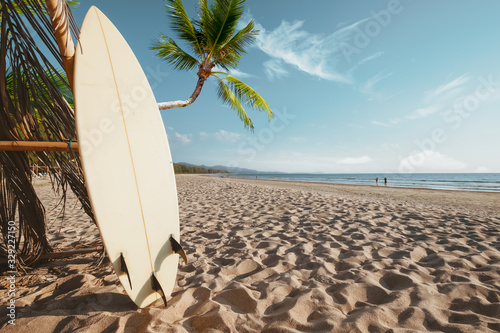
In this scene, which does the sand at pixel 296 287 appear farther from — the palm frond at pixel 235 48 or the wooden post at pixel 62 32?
the palm frond at pixel 235 48

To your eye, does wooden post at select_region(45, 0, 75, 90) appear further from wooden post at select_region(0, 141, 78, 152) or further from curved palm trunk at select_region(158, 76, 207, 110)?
curved palm trunk at select_region(158, 76, 207, 110)

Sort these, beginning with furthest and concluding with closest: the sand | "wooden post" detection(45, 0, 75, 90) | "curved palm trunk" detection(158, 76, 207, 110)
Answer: "curved palm trunk" detection(158, 76, 207, 110)
"wooden post" detection(45, 0, 75, 90)
the sand

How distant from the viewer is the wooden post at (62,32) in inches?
54.5

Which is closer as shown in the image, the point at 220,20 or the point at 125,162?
the point at 125,162

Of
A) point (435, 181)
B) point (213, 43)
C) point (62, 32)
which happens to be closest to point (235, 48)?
point (213, 43)

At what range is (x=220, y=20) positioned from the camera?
4793 millimetres

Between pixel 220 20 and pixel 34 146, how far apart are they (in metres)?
4.62

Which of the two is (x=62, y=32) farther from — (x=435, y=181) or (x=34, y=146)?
(x=435, y=181)

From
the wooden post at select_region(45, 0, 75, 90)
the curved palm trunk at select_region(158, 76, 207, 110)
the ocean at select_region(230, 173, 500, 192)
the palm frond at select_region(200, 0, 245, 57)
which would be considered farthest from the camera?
the ocean at select_region(230, 173, 500, 192)

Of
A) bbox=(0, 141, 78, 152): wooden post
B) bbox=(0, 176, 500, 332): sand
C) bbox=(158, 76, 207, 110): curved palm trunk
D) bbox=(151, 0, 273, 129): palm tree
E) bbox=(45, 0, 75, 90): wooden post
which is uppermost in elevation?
bbox=(151, 0, 273, 129): palm tree

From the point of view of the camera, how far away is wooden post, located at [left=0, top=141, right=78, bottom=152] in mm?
1365

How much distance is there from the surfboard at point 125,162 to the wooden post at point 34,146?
0.21 metres

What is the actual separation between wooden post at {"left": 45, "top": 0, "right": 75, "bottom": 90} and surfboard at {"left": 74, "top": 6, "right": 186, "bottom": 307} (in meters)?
0.08

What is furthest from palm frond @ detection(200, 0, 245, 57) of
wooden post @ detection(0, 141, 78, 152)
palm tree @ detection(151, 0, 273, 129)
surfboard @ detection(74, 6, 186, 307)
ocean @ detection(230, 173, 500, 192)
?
ocean @ detection(230, 173, 500, 192)
